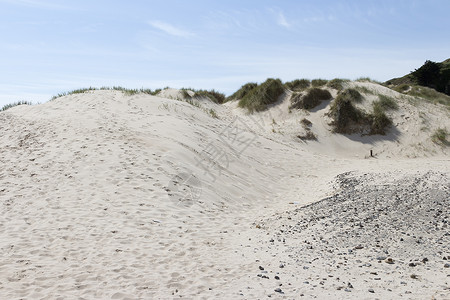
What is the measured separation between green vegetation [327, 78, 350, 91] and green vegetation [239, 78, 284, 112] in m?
2.87

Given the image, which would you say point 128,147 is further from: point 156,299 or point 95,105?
point 156,299

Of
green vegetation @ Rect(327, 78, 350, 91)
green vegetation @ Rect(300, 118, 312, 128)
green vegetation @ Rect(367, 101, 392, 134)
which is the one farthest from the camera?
green vegetation @ Rect(327, 78, 350, 91)

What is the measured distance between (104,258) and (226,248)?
205cm

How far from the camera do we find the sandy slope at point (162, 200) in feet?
16.8

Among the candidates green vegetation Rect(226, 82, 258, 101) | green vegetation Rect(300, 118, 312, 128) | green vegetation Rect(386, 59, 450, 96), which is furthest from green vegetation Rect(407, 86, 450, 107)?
green vegetation Rect(386, 59, 450, 96)

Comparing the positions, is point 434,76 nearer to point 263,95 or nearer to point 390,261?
point 263,95

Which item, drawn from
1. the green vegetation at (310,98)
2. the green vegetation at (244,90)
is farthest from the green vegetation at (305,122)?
the green vegetation at (244,90)

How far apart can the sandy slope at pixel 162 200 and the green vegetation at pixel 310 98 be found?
13.0 feet

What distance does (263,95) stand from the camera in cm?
2234

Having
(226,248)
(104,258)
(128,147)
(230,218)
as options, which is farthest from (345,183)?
(104,258)

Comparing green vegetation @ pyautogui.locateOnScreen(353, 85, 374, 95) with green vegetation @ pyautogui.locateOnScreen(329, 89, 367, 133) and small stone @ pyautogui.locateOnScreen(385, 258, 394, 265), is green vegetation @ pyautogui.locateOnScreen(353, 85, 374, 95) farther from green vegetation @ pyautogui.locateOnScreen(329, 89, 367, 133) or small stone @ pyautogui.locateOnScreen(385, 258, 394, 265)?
small stone @ pyautogui.locateOnScreen(385, 258, 394, 265)

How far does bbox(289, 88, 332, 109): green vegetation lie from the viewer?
2122cm

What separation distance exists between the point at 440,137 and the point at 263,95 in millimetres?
9484

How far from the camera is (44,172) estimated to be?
31.2ft
